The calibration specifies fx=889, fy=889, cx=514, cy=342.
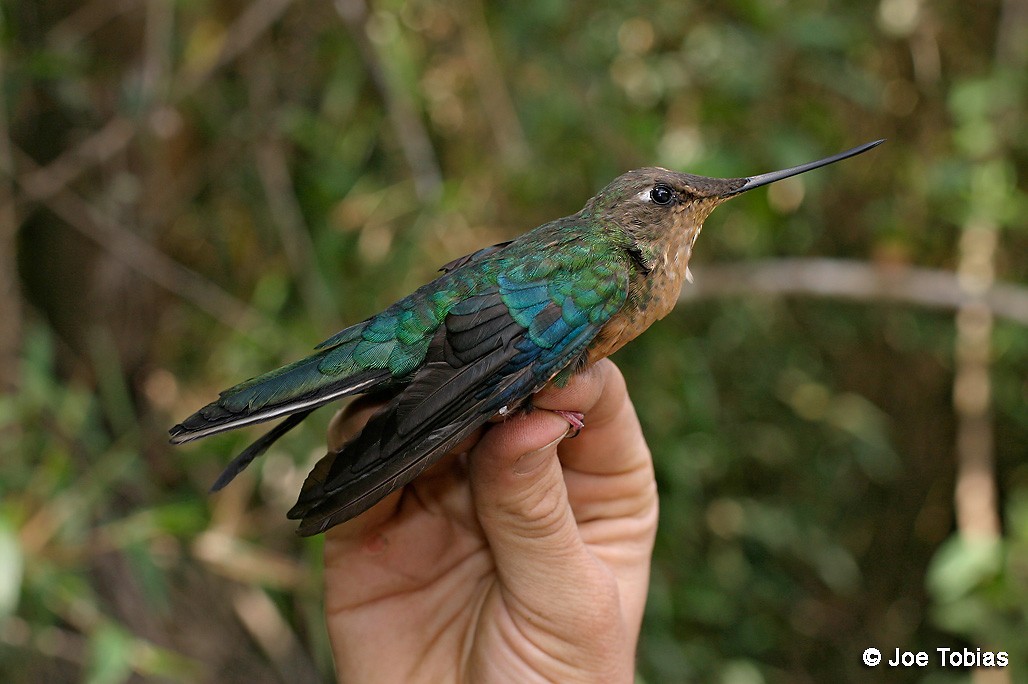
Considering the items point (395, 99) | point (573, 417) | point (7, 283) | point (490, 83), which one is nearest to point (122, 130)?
point (7, 283)

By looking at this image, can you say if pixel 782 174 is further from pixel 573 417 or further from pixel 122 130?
pixel 122 130

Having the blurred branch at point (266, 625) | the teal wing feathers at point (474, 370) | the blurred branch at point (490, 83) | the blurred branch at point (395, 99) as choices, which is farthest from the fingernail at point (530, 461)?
the blurred branch at point (266, 625)

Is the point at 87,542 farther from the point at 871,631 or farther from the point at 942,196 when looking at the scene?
the point at 871,631

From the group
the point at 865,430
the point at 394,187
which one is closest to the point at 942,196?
the point at 865,430

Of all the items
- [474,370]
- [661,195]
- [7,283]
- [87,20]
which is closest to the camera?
[474,370]

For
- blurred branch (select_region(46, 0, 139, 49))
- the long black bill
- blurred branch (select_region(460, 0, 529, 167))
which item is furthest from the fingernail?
blurred branch (select_region(46, 0, 139, 49))

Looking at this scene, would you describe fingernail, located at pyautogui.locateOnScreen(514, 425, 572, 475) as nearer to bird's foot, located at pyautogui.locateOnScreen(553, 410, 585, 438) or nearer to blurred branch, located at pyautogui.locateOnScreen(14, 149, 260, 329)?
bird's foot, located at pyautogui.locateOnScreen(553, 410, 585, 438)

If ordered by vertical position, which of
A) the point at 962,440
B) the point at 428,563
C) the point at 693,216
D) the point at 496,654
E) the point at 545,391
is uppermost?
the point at 962,440
